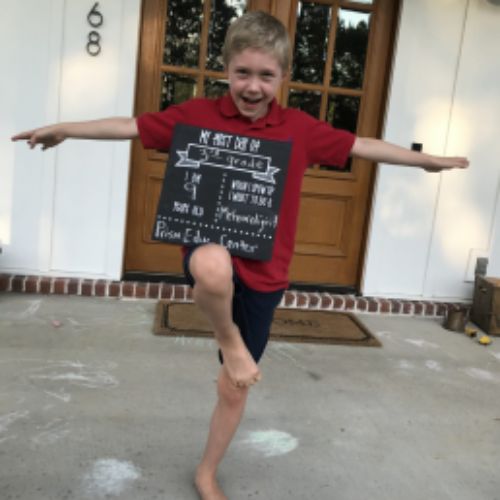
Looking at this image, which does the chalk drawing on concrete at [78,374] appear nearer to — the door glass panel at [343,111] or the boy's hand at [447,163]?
the boy's hand at [447,163]

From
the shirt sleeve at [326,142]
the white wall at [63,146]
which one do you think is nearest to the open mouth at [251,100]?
the shirt sleeve at [326,142]

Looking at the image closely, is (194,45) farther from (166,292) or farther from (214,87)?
(166,292)

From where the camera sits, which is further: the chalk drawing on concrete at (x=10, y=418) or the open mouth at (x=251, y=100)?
the chalk drawing on concrete at (x=10, y=418)

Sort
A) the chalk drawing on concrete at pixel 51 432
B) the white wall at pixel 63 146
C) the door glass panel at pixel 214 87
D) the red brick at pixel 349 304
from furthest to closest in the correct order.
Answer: the red brick at pixel 349 304 → the door glass panel at pixel 214 87 → the white wall at pixel 63 146 → the chalk drawing on concrete at pixel 51 432

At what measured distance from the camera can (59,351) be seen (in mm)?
3365

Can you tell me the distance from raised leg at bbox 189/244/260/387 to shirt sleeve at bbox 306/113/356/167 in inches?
19.7

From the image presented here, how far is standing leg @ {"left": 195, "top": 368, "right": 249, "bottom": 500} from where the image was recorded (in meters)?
2.03

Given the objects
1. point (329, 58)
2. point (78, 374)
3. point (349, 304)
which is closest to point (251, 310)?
point (78, 374)

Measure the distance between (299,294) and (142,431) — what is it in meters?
2.35

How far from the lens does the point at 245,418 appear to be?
2.75m

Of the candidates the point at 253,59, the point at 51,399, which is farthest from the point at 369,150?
the point at 51,399

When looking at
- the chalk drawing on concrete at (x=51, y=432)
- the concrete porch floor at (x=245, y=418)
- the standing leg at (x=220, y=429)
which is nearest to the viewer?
the standing leg at (x=220, y=429)

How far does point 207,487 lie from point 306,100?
3.37 meters

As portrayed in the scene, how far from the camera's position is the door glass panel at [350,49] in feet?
15.2
